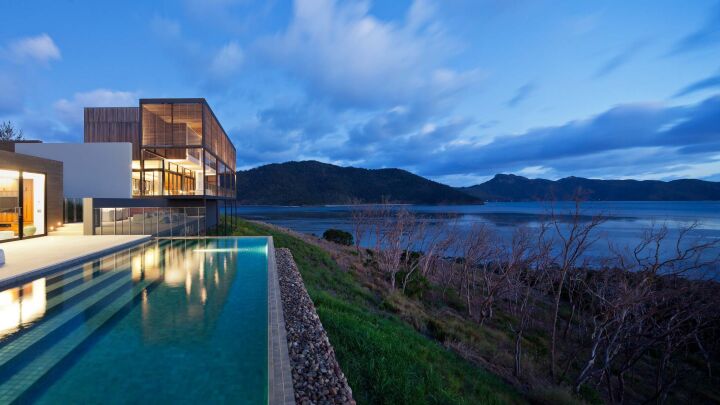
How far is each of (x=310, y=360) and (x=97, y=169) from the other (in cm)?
1750

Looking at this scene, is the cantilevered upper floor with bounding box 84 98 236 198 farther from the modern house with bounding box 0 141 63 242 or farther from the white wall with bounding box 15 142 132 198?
the modern house with bounding box 0 141 63 242

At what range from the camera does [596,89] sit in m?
27.2

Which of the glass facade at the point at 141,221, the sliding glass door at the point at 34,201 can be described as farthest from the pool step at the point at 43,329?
the sliding glass door at the point at 34,201

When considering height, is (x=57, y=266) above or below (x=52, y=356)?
above

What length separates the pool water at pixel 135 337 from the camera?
286 centimetres

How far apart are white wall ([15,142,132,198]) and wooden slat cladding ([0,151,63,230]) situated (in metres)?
3.03

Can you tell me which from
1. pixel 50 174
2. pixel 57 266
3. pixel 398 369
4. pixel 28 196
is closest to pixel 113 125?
pixel 50 174

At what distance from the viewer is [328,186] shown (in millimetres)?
94375

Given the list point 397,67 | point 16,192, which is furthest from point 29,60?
point 397,67

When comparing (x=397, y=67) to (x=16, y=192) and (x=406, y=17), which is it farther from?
(x=16, y=192)

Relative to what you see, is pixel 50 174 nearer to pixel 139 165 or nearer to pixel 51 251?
pixel 139 165

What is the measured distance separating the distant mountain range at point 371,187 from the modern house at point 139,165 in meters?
62.9

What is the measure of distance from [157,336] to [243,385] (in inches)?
66.7

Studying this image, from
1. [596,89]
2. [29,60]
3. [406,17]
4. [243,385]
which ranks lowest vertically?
[243,385]
